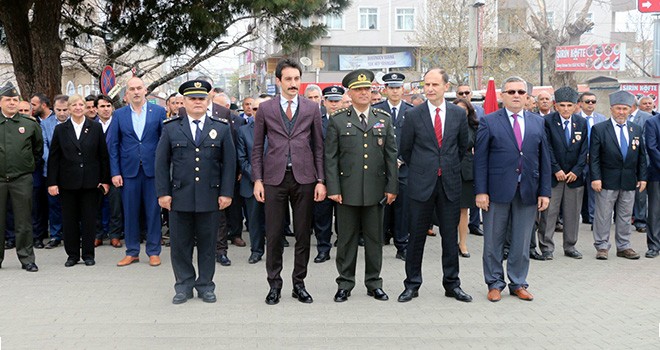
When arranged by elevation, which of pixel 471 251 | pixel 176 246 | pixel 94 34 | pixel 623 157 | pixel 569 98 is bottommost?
pixel 471 251

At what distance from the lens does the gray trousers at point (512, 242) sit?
753cm

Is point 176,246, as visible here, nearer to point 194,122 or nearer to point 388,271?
point 194,122

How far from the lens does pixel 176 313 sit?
6980 mm

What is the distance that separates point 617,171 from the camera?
9.70 m

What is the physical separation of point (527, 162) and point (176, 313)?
12.1ft

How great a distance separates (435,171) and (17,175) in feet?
16.6

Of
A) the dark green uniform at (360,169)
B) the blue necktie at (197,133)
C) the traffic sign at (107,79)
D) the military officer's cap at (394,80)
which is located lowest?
the dark green uniform at (360,169)

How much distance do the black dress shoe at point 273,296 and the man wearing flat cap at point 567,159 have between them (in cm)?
400

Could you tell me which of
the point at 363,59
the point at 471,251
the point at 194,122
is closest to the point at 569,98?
the point at 471,251

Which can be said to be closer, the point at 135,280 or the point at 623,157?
the point at 135,280

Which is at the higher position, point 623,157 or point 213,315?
point 623,157

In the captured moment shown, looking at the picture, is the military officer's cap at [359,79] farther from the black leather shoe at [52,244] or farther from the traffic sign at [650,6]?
the traffic sign at [650,6]

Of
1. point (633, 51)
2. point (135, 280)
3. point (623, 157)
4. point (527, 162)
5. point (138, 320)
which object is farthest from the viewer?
point (633, 51)

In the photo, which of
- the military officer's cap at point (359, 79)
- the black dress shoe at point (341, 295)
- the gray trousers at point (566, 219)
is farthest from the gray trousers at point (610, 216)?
the military officer's cap at point (359, 79)
